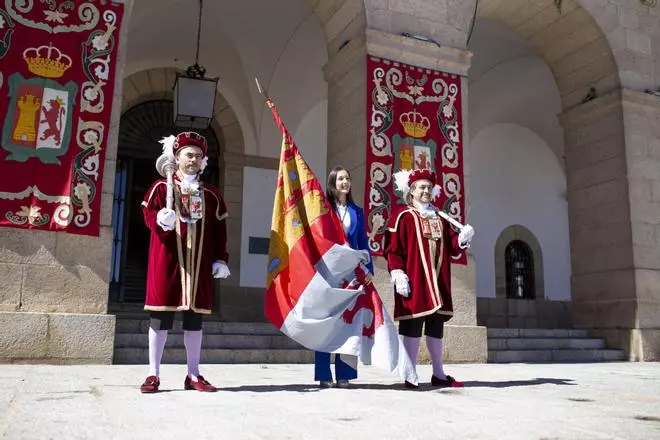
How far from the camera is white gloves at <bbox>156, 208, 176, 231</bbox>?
3.62m

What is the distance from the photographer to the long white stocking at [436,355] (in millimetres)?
4434

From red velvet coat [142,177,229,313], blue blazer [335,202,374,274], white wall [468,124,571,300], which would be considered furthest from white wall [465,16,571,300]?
red velvet coat [142,177,229,313]

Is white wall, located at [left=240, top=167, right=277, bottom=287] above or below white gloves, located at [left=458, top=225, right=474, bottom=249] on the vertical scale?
above

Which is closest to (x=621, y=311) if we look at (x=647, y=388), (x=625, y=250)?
(x=625, y=250)

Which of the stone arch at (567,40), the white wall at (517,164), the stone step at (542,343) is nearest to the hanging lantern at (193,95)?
the stone arch at (567,40)

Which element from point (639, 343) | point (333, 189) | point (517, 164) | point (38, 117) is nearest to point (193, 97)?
point (38, 117)

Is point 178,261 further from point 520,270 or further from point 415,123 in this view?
point 520,270

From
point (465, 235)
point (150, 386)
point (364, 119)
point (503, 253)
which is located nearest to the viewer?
point (150, 386)

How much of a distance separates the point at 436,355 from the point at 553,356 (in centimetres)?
404

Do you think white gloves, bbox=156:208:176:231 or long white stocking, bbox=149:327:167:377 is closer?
white gloves, bbox=156:208:176:231

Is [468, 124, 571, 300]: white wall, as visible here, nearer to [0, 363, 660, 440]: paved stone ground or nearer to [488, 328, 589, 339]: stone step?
[488, 328, 589, 339]: stone step

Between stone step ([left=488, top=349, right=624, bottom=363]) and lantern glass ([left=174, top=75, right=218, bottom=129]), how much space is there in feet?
15.0

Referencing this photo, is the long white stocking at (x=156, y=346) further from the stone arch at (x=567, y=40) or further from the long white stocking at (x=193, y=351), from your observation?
the stone arch at (x=567, y=40)

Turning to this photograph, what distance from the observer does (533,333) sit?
8.60m
